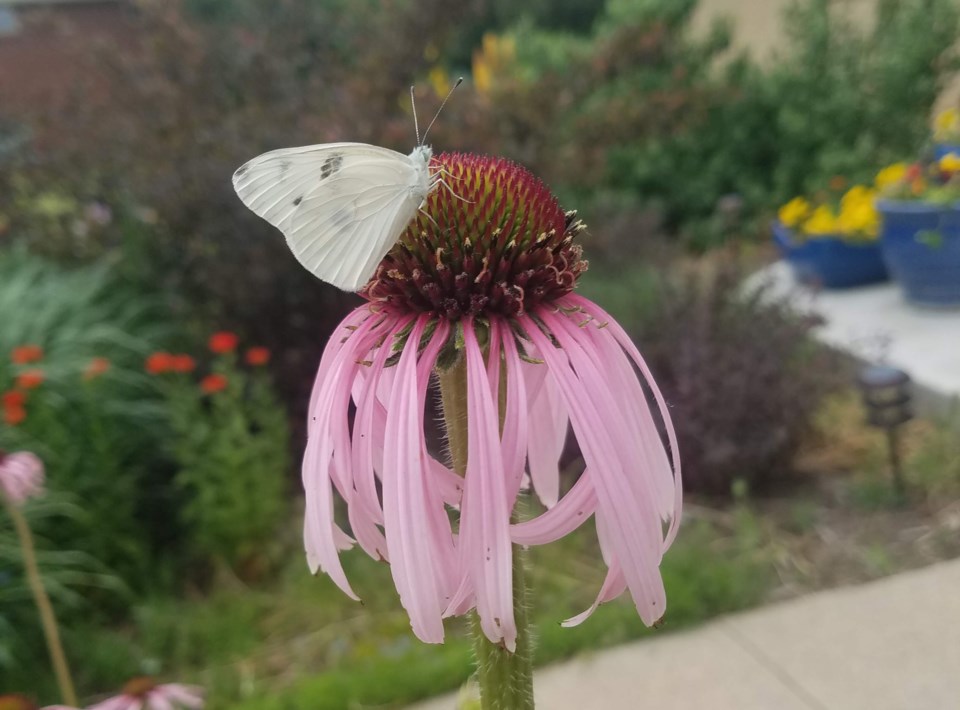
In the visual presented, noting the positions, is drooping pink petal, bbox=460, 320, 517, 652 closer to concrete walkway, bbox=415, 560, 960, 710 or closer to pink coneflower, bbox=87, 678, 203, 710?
pink coneflower, bbox=87, 678, 203, 710

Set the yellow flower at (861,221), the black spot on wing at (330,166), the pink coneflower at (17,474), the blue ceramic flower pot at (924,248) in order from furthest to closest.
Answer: the yellow flower at (861,221) < the blue ceramic flower pot at (924,248) < the pink coneflower at (17,474) < the black spot on wing at (330,166)

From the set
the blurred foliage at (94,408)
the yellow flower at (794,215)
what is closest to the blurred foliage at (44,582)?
the blurred foliage at (94,408)

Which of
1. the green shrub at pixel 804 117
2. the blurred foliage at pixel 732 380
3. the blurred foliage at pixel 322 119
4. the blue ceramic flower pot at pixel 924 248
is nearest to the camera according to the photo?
the blurred foliage at pixel 732 380

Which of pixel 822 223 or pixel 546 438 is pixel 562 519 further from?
pixel 822 223

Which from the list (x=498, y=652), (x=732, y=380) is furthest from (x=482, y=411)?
(x=732, y=380)

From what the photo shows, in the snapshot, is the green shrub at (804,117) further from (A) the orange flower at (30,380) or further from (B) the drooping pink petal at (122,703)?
(B) the drooping pink petal at (122,703)

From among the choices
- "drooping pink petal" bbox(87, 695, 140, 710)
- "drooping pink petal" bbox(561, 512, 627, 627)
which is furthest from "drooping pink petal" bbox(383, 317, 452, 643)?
"drooping pink petal" bbox(87, 695, 140, 710)

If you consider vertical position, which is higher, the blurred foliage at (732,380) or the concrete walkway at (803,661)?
the blurred foliage at (732,380)
